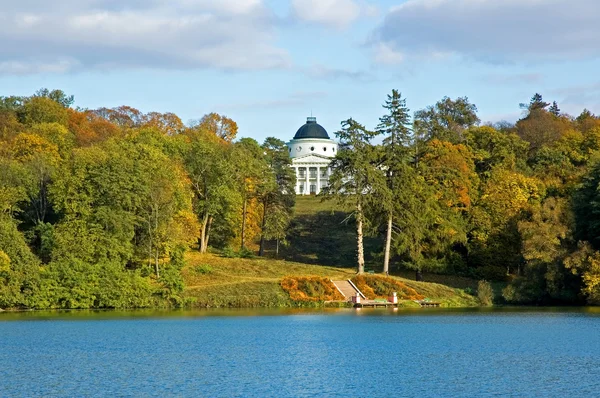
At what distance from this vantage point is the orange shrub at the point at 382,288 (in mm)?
65938

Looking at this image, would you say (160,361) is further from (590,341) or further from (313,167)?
(313,167)

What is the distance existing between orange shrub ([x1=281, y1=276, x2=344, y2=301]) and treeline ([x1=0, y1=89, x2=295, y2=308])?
25.4 feet

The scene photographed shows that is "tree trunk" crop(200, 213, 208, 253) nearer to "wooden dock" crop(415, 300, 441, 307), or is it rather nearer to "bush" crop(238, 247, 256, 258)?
"bush" crop(238, 247, 256, 258)

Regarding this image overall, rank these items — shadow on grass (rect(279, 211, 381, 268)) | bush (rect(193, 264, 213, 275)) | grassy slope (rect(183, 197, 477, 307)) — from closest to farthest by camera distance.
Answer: grassy slope (rect(183, 197, 477, 307)) → bush (rect(193, 264, 213, 275)) → shadow on grass (rect(279, 211, 381, 268))

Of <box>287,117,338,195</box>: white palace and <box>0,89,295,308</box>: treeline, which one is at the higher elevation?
<box>287,117,338,195</box>: white palace

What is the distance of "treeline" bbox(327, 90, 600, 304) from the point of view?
6369 centimetres

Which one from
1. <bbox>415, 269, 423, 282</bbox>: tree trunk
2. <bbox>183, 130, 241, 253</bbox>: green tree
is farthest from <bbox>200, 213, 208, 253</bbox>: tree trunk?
<bbox>415, 269, 423, 282</bbox>: tree trunk

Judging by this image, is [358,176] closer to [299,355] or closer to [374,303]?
[374,303]

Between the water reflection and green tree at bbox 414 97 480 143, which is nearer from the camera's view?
the water reflection

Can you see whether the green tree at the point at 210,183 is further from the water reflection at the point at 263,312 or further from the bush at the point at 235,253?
the water reflection at the point at 263,312

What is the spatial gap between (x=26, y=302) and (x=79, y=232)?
6.65 meters

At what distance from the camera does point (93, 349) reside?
3806 cm

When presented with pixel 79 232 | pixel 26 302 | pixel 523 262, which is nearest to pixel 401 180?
pixel 523 262

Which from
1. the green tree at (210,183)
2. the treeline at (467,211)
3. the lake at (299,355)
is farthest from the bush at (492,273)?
the green tree at (210,183)
